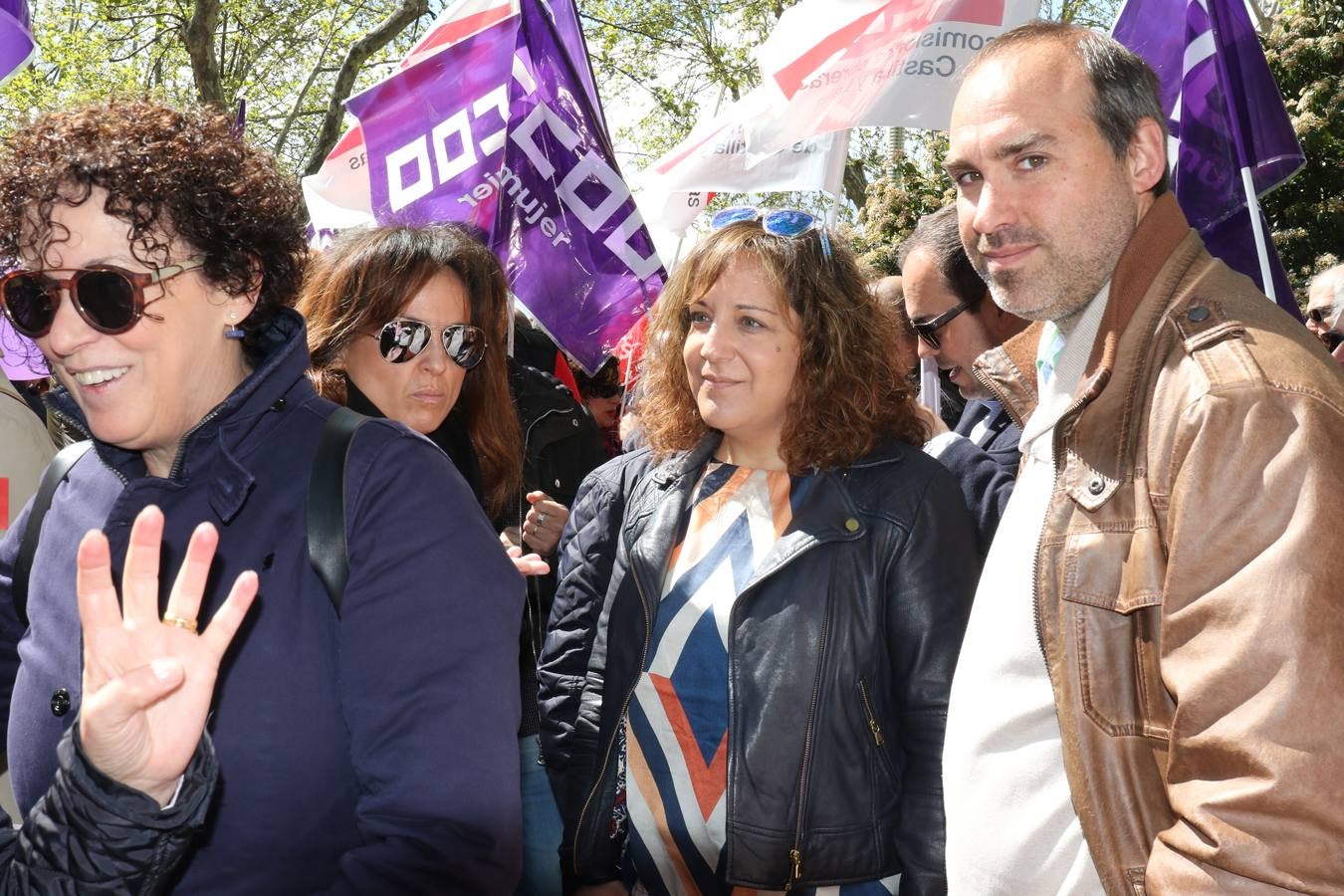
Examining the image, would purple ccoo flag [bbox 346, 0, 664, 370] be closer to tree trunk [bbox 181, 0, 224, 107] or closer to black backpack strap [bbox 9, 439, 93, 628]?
black backpack strap [bbox 9, 439, 93, 628]

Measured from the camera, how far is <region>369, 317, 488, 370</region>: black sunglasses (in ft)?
10.2

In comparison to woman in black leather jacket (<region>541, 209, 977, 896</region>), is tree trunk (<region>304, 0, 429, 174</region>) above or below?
above

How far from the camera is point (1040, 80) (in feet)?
6.95

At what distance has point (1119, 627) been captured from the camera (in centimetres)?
168

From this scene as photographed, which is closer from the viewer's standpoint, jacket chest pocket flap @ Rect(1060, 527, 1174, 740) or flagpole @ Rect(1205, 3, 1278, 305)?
jacket chest pocket flap @ Rect(1060, 527, 1174, 740)

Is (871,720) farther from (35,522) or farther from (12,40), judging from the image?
(12,40)

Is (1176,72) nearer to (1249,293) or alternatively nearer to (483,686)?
(1249,293)

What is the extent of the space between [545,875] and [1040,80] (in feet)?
7.61

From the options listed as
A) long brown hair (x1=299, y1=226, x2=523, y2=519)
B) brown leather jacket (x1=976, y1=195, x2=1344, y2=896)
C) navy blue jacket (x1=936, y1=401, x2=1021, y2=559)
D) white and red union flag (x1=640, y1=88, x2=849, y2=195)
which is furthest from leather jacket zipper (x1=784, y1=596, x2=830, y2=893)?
white and red union flag (x1=640, y1=88, x2=849, y2=195)

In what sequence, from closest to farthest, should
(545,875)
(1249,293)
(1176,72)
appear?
(1249,293) → (545,875) → (1176,72)

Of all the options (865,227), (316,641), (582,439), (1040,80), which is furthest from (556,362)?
(865,227)

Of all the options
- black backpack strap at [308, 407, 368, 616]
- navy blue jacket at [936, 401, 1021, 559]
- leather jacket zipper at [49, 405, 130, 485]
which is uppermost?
leather jacket zipper at [49, 405, 130, 485]

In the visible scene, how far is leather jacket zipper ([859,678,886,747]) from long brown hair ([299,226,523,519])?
1287mm

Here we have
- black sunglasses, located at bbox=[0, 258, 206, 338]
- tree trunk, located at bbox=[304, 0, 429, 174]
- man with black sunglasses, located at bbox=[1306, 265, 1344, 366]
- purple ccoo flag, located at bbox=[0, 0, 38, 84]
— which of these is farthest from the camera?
tree trunk, located at bbox=[304, 0, 429, 174]
